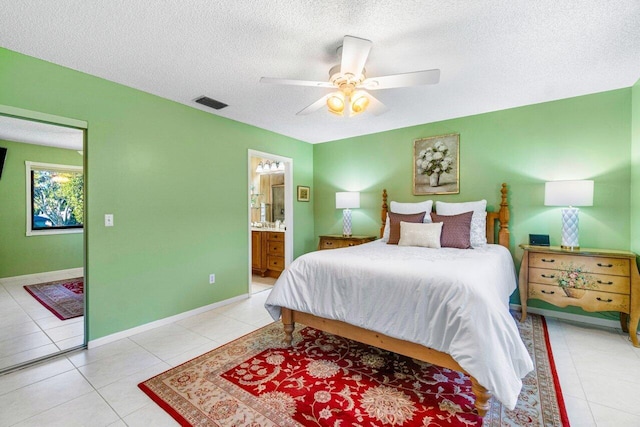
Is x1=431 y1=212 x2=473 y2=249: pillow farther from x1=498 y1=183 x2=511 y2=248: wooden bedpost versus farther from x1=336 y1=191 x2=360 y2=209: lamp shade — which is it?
x1=336 y1=191 x2=360 y2=209: lamp shade

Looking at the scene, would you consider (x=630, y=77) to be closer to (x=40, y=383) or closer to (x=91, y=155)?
(x=91, y=155)

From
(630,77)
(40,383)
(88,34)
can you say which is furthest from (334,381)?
(630,77)

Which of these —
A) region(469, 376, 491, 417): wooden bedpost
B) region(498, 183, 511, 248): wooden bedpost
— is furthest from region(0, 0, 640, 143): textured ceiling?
region(469, 376, 491, 417): wooden bedpost

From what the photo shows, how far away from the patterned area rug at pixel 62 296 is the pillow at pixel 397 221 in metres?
3.16

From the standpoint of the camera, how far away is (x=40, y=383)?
199 centimetres

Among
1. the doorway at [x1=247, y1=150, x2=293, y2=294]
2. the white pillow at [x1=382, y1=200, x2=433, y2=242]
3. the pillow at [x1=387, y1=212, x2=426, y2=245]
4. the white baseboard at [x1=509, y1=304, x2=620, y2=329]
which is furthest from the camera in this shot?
the doorway at [x1=247, y1=150, x2=293, y2=294]

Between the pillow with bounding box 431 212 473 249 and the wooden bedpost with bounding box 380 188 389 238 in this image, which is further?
the wooden bedpost with bounding box 380 188 389 238

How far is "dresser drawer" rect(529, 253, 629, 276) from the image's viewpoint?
8.51ft

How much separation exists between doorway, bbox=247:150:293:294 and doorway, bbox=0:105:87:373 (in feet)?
6.20

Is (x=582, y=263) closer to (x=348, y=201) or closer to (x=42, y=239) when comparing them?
(x=348, y=201)

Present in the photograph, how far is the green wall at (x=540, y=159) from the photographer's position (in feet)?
9.59

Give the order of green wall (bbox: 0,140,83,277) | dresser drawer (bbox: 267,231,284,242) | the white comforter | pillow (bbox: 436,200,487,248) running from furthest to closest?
dresser drawer (bbox: 267,231,284,242) → pillow (bbox: 436,200,487,248) → green wall (bbox: 0,140,83,277) → the white comforter

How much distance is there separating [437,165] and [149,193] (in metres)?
3.53

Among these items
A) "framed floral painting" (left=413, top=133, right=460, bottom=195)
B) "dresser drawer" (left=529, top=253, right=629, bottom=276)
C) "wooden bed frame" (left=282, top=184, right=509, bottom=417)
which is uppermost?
"framed floral painting" (left=413, top=133, right=460, bottom=195)
